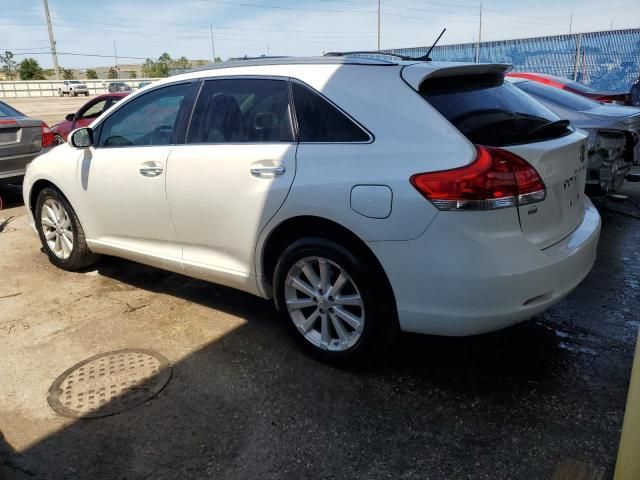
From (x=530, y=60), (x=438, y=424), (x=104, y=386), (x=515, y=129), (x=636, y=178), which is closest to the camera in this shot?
(x=438, y=424)

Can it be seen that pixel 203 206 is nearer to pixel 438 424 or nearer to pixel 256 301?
pixel 256 301

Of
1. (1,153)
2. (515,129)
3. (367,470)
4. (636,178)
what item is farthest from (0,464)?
(636,178)

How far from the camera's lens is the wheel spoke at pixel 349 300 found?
2.95 m

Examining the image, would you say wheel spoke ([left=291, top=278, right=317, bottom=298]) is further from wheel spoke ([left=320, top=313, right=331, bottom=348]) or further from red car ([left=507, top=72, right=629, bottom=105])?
red car ([left=507, top=72, right=629, bottom=105])

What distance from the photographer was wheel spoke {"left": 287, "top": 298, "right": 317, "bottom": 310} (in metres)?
3.17

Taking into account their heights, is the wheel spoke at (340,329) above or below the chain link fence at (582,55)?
below

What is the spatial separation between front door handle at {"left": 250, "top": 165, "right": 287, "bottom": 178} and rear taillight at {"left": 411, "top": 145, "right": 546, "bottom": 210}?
826 mm

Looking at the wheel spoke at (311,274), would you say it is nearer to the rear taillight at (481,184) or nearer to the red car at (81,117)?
the rear taillight at (481,184)

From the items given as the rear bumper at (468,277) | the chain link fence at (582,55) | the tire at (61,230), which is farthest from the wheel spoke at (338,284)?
the chain link fence at (582,55)

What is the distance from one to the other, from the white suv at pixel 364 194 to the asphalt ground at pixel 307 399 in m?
0.39

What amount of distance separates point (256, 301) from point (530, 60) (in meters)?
17.2

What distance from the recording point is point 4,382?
3186 millimetres

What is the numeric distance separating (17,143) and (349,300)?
21.1 ft

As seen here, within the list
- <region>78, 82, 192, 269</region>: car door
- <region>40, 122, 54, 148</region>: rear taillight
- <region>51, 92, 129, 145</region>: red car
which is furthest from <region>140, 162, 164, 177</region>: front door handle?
<region>51, 92, 129, 145</region>: red car
